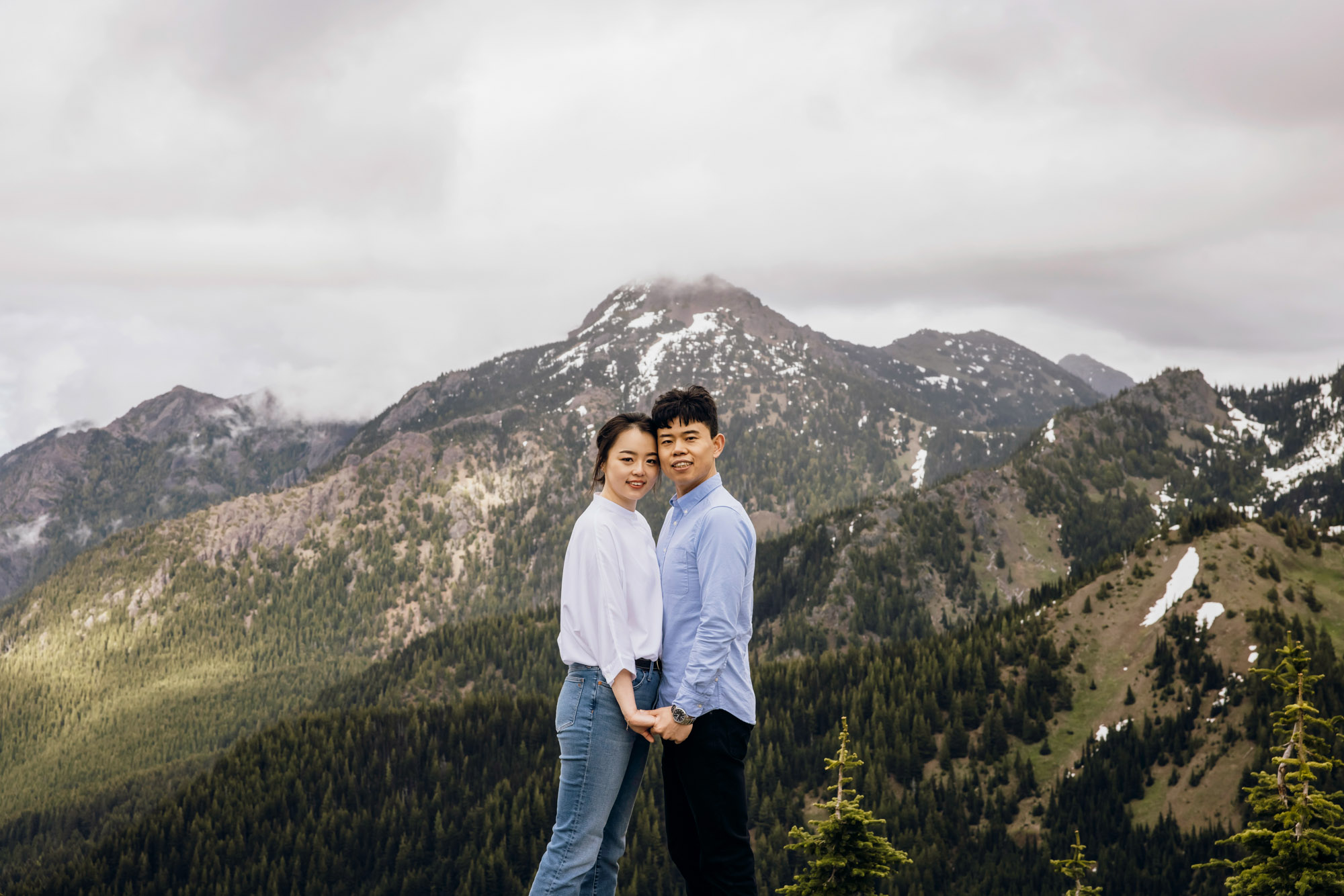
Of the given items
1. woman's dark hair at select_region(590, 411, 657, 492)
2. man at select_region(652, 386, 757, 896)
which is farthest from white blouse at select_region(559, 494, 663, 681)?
woman's dark hair at select_region(590, 411, 657, 492)

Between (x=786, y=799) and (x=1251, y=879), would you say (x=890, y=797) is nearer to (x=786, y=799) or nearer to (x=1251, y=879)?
(x=786, y=799)

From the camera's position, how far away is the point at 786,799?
17900 cm

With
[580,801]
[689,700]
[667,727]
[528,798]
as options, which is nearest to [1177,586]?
[528,798]

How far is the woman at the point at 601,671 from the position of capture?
10.7 m

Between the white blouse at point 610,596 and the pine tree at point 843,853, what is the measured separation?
791 inches

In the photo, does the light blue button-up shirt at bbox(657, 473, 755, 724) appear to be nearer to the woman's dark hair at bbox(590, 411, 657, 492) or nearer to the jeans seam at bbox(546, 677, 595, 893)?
the jeans seam at bbox(546, 677, 595, 893)

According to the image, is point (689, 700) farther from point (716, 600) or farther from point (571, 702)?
point (571, 702)

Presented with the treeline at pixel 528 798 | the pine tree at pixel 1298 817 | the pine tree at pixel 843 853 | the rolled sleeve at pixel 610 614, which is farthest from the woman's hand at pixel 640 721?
the treeline at pixel 528 798

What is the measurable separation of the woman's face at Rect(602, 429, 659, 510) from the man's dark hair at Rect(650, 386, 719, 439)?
1.21 ft

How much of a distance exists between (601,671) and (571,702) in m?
0.55

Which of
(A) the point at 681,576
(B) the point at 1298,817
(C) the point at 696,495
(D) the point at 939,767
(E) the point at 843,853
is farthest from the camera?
(D) the point at 939,767

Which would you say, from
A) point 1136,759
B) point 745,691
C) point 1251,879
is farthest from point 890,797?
point 745,691

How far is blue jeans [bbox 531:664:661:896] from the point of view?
10898 mm

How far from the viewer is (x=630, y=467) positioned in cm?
1157
